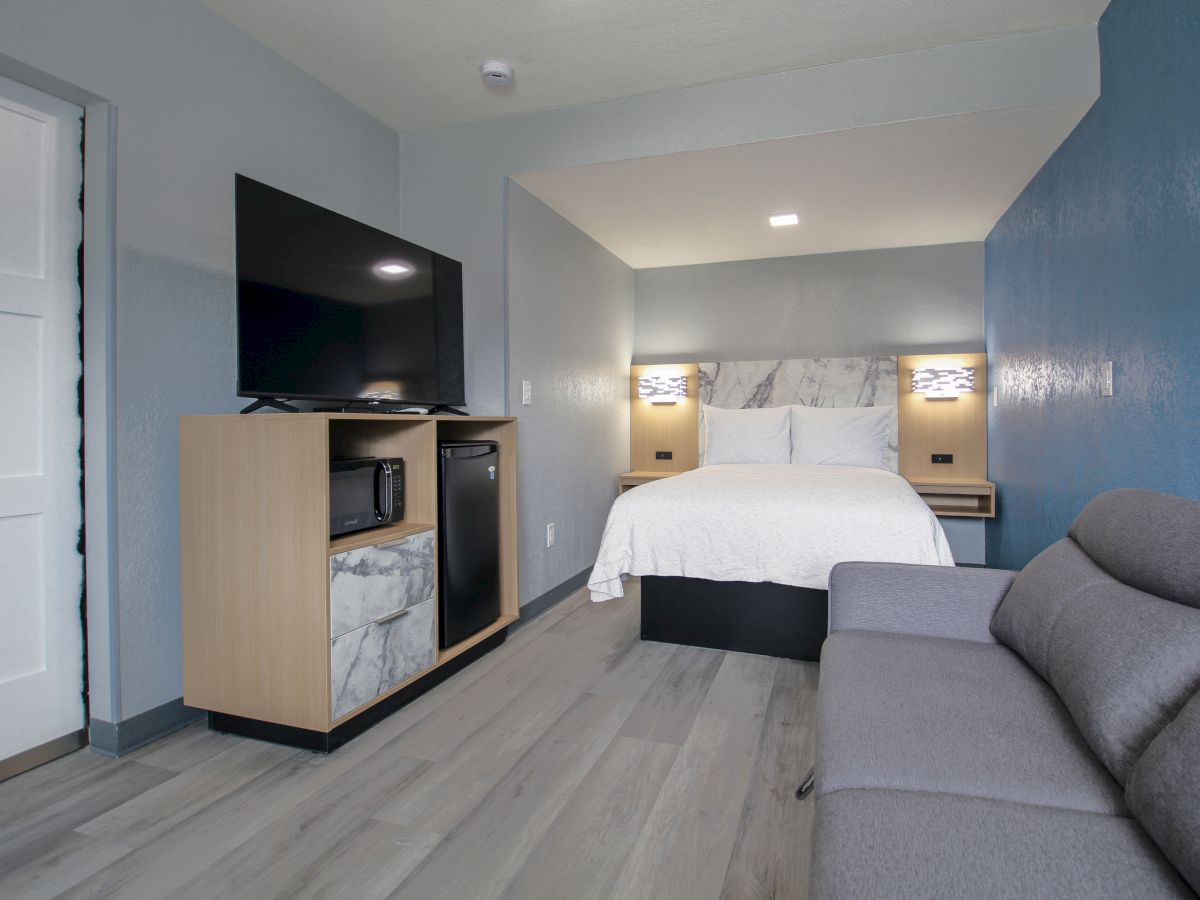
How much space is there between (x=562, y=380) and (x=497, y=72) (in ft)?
5.34

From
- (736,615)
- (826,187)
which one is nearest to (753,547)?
(736,615)

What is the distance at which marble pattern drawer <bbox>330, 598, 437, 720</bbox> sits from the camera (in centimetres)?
210

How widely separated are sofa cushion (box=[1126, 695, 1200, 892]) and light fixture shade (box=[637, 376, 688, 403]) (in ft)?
14.2

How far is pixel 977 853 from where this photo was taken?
0.87 meters

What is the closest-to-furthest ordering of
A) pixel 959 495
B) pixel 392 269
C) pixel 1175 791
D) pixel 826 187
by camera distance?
1. pixel 1175 791
2. pixel 392 269
3. pixel 826 187
4. pixel 959 495

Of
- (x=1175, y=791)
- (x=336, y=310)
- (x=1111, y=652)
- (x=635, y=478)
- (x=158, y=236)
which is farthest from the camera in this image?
(x=635, y=478)

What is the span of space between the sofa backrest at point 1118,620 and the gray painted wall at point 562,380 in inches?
91.9

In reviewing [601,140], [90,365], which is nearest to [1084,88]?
[601,140]

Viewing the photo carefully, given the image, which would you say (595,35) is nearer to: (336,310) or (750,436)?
(336,310)

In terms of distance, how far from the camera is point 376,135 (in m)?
3.31

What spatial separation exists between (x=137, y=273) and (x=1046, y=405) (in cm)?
369

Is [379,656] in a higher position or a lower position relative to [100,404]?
lower

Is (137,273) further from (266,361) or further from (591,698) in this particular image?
(591,698)

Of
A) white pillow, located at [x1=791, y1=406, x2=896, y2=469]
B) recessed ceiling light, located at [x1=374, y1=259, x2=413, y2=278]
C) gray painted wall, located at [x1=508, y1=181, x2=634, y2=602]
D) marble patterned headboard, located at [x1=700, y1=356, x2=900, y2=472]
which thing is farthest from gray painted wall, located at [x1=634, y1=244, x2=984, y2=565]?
recessed ceiling light, located at [x1=374, y1=259, x2=413, y2=278]
